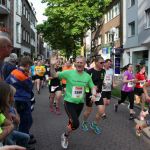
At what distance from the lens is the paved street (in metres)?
7.54

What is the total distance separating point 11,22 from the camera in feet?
132

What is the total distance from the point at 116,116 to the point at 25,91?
5114 millimetres

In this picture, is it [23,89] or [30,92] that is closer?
[23,89]

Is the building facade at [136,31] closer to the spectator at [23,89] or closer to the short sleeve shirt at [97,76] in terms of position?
the short sleeve shirt at [97,76]

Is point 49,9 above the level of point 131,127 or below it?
above

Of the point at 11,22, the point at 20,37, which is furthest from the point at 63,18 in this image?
the point at 20,37

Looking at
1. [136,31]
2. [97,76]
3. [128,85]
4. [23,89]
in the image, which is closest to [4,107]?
[23,89]

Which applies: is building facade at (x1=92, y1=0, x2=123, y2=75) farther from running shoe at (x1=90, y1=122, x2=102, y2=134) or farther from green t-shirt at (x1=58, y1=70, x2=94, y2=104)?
green t-shirt at (x1=58, y1=70, x2=94, y2=104)

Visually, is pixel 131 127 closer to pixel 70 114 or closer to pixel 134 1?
pixel 70 114

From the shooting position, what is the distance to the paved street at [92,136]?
7535 millimetres

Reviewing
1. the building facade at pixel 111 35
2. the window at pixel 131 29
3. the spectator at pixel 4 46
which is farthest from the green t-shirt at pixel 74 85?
the window at pixel 131 29

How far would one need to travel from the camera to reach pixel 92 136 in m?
8.55

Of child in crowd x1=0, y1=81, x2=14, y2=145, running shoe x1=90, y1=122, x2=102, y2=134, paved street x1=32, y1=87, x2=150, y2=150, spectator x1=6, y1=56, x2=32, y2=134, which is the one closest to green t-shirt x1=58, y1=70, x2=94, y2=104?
spectator x1=6, y1=56, x2=32, y2=134

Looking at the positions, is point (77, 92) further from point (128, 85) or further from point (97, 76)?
point (128, 85)
